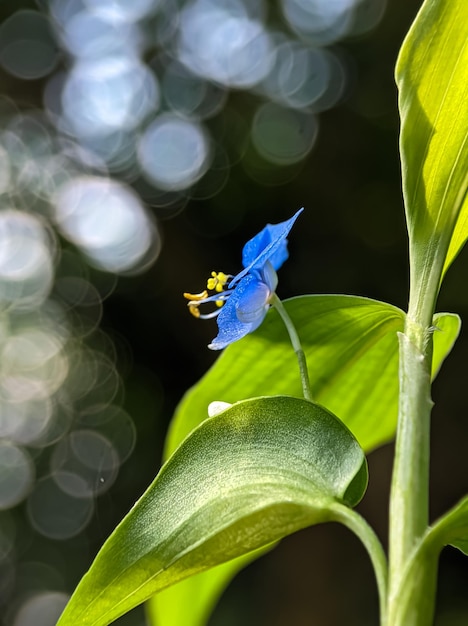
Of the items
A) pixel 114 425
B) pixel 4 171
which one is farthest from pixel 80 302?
pixel 4 171

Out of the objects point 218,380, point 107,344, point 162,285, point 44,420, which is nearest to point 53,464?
point 44,420

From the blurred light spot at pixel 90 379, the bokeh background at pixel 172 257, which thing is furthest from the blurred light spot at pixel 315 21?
the blurred light spot at pixel 90 379

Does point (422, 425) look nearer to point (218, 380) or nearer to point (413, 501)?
point (413, 501)

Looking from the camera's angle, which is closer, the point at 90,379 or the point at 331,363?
the point at 331,363

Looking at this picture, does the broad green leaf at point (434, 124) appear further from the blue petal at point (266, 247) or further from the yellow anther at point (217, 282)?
the yellow anther at point (217, 282)

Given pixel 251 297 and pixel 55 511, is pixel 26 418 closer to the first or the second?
pixel 55 511

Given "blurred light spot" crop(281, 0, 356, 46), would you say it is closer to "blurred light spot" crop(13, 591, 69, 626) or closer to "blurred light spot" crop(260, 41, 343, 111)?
"blurred light spot" crop(260, 41, 343, 111)

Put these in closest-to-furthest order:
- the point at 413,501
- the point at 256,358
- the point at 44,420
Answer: the point at 413,501 → the point at 256,358 → the point at 44,420
